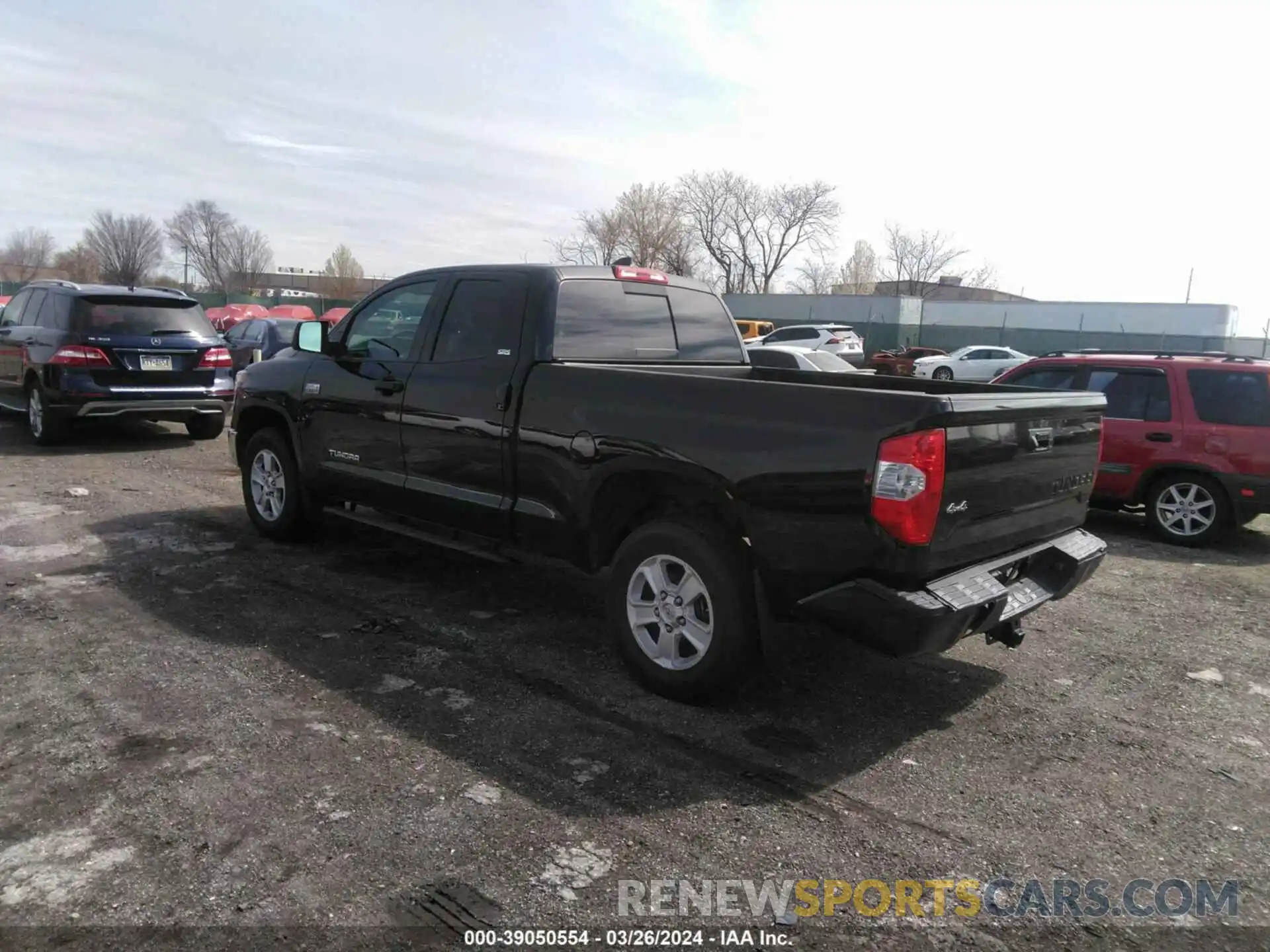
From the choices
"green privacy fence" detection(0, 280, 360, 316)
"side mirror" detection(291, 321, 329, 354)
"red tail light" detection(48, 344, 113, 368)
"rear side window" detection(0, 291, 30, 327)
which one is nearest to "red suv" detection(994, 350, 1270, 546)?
"side mirror" detection(291, 321, 329, 354)

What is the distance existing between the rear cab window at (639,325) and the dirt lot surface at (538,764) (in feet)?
5.15

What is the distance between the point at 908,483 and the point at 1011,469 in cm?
70

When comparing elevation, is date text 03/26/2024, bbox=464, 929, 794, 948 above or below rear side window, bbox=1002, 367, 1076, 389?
below

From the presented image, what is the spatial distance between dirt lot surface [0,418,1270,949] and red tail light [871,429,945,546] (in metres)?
1.01

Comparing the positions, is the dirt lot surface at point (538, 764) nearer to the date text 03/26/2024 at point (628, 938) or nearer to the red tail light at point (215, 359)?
the date text 03/26/2024 at point (628, 938)

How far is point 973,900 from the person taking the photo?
288cm

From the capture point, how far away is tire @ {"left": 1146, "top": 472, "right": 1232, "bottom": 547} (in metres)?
7.79

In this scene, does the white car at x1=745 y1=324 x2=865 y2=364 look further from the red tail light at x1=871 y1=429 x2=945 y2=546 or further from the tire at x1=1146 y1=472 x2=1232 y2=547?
the red tail light at x1=871 y1=429 x2=945 y2=546

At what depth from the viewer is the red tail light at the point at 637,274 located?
5.39 meters

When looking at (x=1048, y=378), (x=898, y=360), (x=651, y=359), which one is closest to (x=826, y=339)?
(x=898, y=360)

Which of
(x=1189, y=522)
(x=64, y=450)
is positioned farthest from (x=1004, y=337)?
(x=64, y=450)

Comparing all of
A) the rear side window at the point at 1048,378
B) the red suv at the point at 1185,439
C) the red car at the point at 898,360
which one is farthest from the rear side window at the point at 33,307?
the red car at the point at 898,360

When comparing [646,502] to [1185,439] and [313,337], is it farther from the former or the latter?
[1185,439]

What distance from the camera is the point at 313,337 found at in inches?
248
